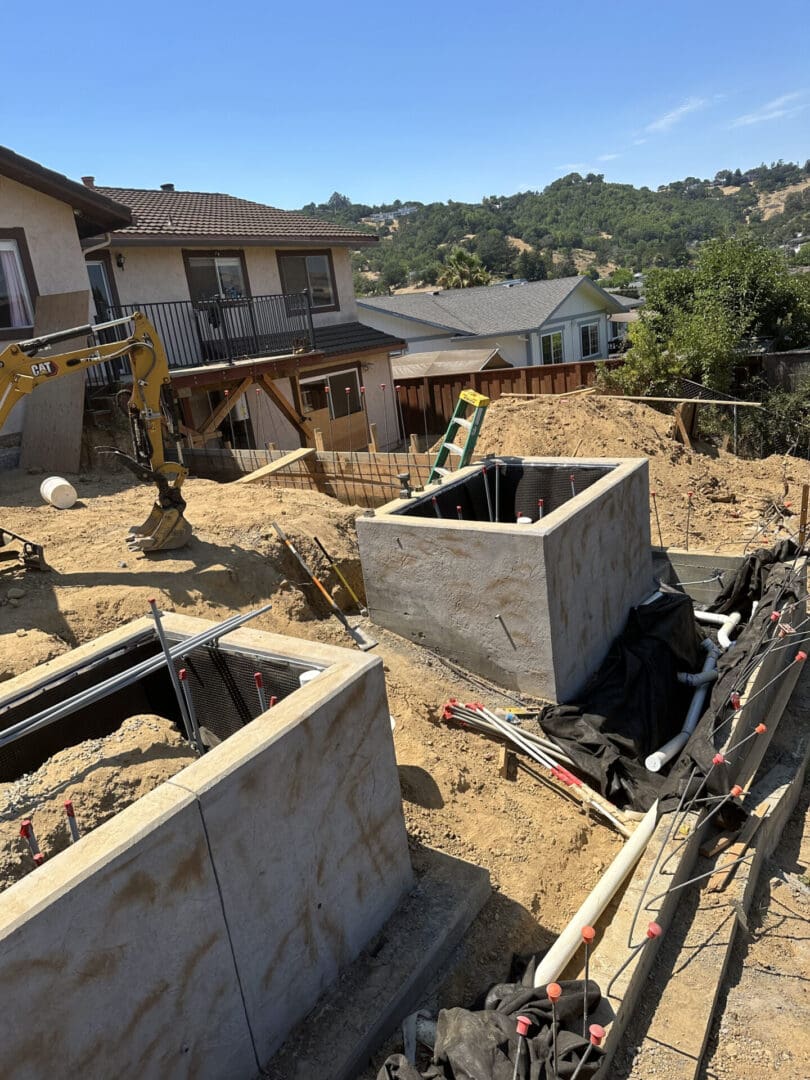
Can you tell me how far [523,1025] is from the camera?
3688 millimetres

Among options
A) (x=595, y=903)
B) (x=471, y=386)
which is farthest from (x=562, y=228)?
(x=595, y=903)

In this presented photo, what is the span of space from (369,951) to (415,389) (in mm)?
19399

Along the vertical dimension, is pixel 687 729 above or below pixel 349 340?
below

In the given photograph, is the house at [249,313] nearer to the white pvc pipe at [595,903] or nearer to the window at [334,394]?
the window at [334,394]

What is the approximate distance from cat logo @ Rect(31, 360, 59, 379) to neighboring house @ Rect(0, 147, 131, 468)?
5028 mm

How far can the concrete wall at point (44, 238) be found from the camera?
13.0m

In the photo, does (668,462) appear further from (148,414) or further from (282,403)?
(148,414)

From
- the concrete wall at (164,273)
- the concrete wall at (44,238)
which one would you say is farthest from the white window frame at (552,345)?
the concrete wall at (44,238)

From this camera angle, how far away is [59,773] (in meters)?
3.91

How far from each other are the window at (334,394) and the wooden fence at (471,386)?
8.17ft

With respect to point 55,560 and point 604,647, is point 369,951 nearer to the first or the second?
point 604,647

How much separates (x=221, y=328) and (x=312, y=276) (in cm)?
416

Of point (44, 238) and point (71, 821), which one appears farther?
point (44, 238)

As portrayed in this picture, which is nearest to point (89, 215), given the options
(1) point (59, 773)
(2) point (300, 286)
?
(2) point (300, 286)
